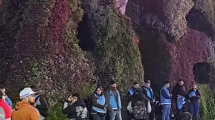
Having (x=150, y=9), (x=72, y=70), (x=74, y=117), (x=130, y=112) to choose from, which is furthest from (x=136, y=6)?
(x=74, y=117)

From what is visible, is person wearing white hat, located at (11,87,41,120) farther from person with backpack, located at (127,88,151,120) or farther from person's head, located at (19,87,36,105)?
person with backpack, located at (127,88,151,120)

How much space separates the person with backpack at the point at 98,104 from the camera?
1022cm

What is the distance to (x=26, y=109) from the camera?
582 cm

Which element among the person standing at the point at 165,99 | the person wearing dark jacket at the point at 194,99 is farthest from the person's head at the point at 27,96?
the person wearing dark jacket at the point at 194,99

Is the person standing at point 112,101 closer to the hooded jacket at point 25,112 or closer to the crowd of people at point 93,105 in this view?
the crowd of people at point 93,105

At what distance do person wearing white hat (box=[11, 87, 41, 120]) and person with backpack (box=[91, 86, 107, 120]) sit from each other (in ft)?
13.9

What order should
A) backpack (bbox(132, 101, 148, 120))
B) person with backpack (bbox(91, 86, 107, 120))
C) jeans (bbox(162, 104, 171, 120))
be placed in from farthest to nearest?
1. jeans (bbox(162, 104, 171, 120))
2. person with backpack (bbox(91, 86, 107, 120))
3. backpack (bbox(132, 101, 148, 120))

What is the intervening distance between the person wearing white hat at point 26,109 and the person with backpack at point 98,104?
4.25 metres

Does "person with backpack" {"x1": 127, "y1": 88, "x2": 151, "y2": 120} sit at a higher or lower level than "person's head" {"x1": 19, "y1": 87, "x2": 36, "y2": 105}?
lower

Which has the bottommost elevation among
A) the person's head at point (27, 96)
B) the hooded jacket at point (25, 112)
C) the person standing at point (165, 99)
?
the person standing at point (165, 99)

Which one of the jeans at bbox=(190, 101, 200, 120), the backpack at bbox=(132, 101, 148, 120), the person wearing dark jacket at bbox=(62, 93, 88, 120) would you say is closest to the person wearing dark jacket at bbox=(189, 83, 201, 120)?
the jeans at bbox=(190, 101, 200, 120)

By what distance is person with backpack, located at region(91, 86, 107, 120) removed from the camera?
10.2 metres

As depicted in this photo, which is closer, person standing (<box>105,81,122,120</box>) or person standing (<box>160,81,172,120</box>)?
person standing (<box>105,81,122,120</box>)

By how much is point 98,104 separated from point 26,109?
180 inches
